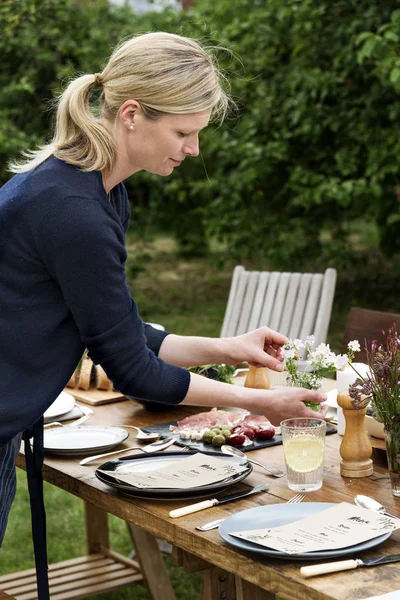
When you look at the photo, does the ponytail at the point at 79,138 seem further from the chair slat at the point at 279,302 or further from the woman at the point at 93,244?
the chair slat at the point at 279,302

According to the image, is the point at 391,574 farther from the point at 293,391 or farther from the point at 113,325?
the point at 113,325

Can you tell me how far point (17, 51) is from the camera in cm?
718

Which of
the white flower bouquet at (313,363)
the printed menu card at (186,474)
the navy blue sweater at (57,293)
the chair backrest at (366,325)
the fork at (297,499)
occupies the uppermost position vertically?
the navy blue sweater at (57,293)

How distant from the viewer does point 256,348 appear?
2225 mm

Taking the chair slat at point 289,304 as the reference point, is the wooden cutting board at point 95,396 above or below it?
below

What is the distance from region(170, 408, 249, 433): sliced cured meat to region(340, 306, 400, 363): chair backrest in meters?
0.76

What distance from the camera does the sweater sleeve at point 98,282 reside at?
1811 millimetres

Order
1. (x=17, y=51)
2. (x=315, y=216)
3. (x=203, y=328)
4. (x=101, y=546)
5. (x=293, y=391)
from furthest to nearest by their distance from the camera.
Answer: (x=203, y=328), (x=17, y=51), (x=315, y=216), (x=101, y=546), (x=293, y=391)

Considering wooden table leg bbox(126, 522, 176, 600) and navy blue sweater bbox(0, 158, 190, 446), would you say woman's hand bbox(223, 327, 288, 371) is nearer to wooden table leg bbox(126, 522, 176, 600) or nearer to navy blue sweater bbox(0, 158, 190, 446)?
navy blue sweater bbox(0, 158, 190, 446)

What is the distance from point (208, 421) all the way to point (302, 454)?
1.65ft

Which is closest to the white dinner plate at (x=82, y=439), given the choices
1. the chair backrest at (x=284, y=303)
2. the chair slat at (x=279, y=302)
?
the chair backrest at (x=284, y=303)

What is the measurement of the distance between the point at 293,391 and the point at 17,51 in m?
5.87

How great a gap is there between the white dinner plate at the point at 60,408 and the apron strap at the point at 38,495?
1.31ft

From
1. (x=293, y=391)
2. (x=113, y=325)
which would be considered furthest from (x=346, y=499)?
(x=113, y=325)
